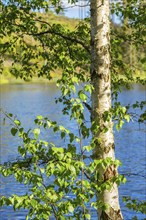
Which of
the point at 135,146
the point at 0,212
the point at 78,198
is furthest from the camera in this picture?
the point at 135,146

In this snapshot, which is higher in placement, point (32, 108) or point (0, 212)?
Answer: point (32, 108)

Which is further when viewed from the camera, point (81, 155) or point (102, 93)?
point (102, 93)

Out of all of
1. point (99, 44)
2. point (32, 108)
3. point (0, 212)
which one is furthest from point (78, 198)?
point (32, 108)

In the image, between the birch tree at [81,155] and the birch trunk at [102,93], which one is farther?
the birch trunk at [102,93]

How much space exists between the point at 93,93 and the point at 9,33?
4.51 meters

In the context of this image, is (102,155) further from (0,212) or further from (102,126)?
(0,212)

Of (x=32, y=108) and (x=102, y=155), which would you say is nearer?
(x=102, y=155)

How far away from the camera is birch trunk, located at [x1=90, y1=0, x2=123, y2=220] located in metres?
7.98

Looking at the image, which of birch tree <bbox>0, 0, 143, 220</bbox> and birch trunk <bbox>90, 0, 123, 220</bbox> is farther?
birch trunk <bbox>90, 0, 123, 220</bbox>

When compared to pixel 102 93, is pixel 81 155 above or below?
below

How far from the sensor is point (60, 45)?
11516 millimetres

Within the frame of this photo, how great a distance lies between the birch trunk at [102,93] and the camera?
7980 mm

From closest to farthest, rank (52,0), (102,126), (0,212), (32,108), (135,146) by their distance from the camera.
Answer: (102,126), (52,0), (0,212), (135,146), (32,108)

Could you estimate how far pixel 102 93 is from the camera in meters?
8.08
